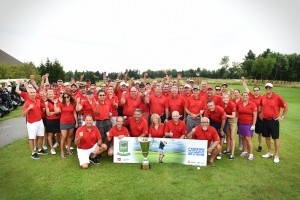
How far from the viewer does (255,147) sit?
357 inches

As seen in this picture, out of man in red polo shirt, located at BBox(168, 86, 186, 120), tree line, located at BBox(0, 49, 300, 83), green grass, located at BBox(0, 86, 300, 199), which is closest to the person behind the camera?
green grass, located at BBox(0, 86, 300, 199)

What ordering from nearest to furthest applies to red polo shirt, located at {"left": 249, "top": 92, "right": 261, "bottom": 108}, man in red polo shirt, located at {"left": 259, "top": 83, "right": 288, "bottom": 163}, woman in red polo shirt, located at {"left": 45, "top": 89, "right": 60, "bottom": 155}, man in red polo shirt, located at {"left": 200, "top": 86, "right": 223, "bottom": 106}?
1. man in red polo shirt, located at {"left": 259, "top": 83, "right": 288, "bottom": 163}
2. woman in red polo shirt, located at {"left": 45, "top": 89, "right": 60, "bottom": 155}
3. red polo shirt, located at {"left": 249, "top": 92, "right": 261, "bottom": 108}
4. man in red polo shirt, located at {"left": 200, "top": 86, "right": 223, "bottom": 106}

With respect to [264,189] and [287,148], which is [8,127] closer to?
[264,189]

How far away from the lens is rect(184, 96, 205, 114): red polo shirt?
7871 millimetres

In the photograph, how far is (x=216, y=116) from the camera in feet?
24.6

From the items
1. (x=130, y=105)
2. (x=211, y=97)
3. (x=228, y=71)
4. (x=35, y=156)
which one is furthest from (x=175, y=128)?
(x=228, y=71)

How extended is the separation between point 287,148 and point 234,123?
286 centimetres

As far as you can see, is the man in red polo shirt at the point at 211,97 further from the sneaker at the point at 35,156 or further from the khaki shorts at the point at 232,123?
the sneaker at the point at 35,156

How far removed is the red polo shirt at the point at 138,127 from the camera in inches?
288

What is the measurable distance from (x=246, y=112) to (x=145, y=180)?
3879 millimetres

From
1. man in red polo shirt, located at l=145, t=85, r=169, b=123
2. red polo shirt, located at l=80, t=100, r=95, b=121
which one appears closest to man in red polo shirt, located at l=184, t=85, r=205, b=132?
man in red polo shirt, located at l=145, t=85, r=169, b=123

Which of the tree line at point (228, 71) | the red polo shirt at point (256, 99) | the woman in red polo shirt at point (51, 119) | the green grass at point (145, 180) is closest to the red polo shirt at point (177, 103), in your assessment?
the green grass at point (145, 180)

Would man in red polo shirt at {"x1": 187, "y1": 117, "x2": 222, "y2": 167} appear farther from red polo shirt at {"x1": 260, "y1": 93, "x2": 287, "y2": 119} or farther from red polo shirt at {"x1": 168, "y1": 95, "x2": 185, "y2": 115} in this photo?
red polo shirt at {"x1": 260, "y1": 93, "x2": 287, "y2": 119}

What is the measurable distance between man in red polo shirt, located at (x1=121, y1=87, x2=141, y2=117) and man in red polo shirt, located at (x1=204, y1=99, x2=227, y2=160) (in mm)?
2364
